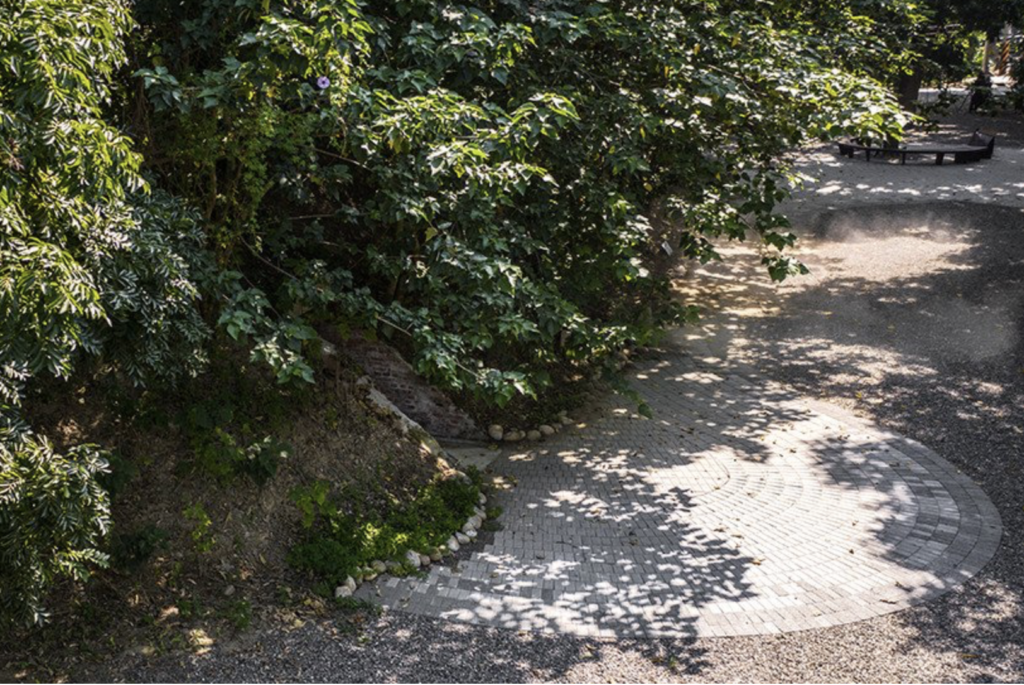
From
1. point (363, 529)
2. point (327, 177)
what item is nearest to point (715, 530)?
point (363, 529)

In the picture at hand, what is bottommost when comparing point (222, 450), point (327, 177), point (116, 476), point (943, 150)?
point (222, 450)

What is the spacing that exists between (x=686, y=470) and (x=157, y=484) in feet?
16.9

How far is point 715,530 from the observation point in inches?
358

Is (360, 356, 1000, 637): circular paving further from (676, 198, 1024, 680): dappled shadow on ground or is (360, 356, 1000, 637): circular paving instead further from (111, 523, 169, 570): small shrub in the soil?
(111, 523, 169, 570): small shrub in the soil

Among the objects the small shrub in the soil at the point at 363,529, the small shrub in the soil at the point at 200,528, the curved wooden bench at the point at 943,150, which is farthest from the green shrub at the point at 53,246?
the curved wooden bench at the point at 943,150

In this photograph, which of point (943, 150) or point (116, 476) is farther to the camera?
point (943, 150)

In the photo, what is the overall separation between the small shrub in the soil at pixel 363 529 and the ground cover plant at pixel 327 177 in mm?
644

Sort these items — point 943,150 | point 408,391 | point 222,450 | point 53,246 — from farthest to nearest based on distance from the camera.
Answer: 1. point 943,150
2. point 408,391
3. point 222,450
4. point 53,246

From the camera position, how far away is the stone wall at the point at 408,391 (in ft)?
35.4

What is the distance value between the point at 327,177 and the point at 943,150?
2229 centimetres

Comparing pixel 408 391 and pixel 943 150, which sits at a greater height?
pixel 943 150

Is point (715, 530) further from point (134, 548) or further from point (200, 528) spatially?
point (134, 548)

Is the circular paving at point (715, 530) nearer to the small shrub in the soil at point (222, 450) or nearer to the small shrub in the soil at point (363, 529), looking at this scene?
the small shrub in the soil at point (363, 529)

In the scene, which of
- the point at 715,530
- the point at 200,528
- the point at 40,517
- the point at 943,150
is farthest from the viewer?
the point at 943,150
